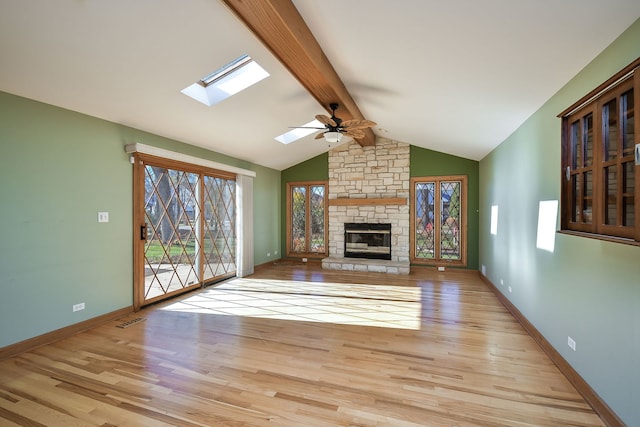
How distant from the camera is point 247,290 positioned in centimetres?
514

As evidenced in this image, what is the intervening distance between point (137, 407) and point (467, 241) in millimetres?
6494

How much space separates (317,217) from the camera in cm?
780

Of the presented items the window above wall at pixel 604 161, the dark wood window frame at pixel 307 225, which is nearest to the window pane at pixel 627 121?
the window above wall at pixel 604 161

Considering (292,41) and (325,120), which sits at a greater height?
(292,41)

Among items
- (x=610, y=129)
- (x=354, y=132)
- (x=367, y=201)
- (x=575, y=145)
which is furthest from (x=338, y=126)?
(x=367, y=201)

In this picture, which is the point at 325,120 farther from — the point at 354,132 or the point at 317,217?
the point at 317,217

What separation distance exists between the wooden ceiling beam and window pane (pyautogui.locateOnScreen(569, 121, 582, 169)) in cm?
234

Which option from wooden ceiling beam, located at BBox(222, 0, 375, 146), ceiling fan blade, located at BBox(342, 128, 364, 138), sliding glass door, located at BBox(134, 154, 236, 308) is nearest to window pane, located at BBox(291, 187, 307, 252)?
sliding glass door, located at BBox(134, 154, 236, 308)

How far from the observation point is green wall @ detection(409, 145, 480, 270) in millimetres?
6551

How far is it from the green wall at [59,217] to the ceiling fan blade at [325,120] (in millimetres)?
2531

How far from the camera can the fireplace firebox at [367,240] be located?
23.2 feet

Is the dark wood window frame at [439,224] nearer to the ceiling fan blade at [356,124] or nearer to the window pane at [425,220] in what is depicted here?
the window pane at [425,220]

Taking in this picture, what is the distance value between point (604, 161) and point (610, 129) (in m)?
0.22

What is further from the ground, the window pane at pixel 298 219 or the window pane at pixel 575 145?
the window pane at pixel 575 145
